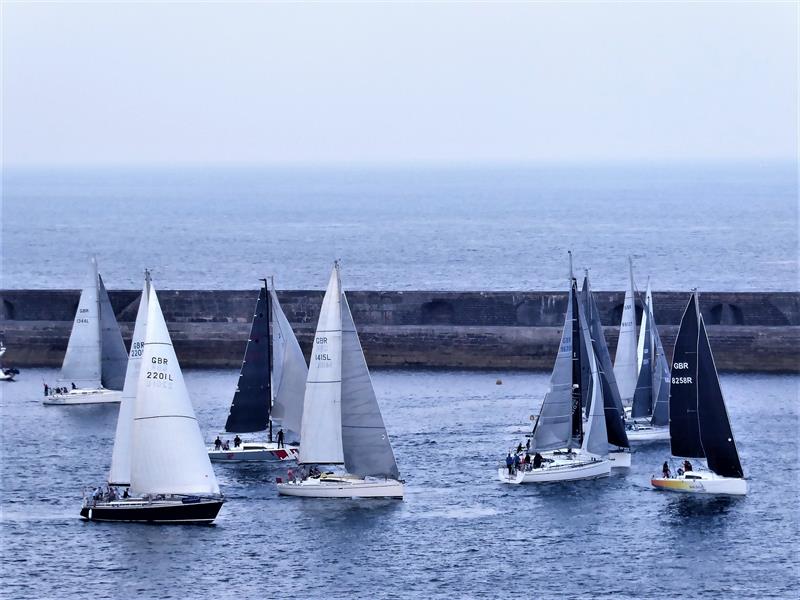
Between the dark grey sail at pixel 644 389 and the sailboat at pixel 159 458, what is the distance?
698 inches

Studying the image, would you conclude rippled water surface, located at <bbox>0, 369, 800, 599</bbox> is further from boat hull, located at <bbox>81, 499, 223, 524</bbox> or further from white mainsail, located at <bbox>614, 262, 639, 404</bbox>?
white mainsail, located at <bbox>614, 262, 639, 404</bbox>

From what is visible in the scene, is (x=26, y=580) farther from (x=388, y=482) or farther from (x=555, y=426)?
(x=555, y=426)

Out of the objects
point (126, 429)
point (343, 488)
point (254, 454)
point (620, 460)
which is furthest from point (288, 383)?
point (620, 460)

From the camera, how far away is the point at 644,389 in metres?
56.2

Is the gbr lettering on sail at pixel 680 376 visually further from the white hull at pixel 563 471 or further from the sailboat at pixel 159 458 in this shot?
the sailboat at pixel 159 458

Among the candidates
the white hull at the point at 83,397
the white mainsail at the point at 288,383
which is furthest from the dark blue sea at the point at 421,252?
the white mainsail at the point at 288,383

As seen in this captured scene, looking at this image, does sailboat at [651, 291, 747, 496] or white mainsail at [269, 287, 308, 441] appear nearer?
sailboat at [651, 291, 747, 496]

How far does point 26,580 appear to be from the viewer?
39531 mm

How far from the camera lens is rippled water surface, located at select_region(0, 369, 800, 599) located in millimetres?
38844

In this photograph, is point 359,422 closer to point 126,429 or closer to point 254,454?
point 254,454

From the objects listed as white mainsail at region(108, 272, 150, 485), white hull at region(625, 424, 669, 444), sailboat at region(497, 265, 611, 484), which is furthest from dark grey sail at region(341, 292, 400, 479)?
white hull at region(625, 424, 669, 444)

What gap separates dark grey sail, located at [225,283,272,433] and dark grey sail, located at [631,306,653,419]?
1275 cm

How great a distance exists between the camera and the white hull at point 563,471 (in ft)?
159

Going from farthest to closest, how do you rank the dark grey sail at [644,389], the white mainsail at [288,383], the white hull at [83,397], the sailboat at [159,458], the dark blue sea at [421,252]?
the dark blue sea at [421,252]
the white hull at [83,397]
the dark grey sail at [644,389]
the white mainsail at [288,383]
the sailboat at [159,458]
